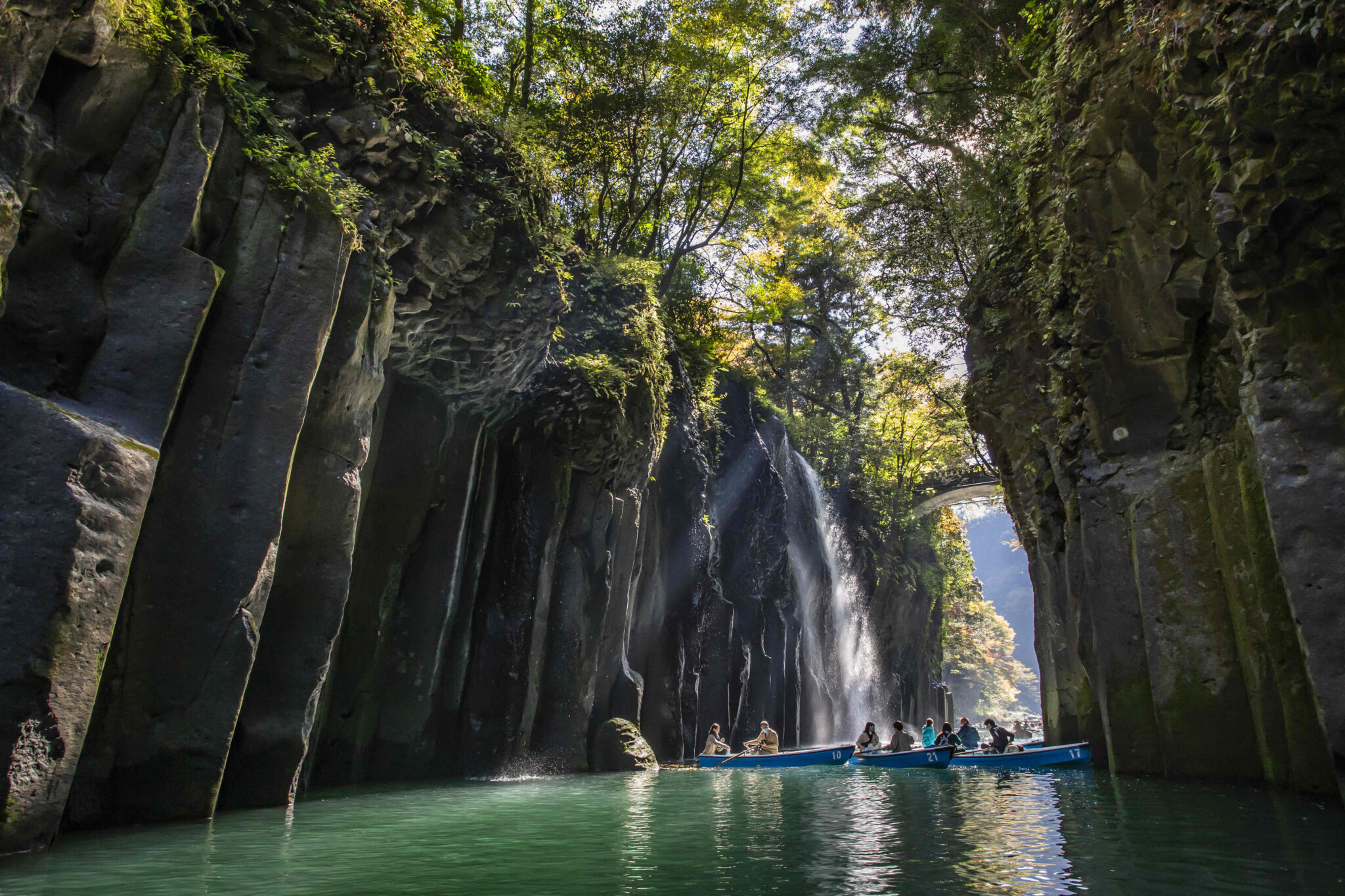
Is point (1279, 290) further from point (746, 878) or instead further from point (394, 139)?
point (394, 139)

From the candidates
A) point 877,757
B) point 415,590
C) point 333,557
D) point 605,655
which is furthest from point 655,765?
point 333,557

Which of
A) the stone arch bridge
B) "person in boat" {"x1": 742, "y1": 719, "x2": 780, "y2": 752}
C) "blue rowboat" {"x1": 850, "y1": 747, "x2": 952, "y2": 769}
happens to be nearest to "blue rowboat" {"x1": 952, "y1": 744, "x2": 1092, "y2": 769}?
"blue rowboat" {"x1": 850, "y1": 747, "x2": 952, "y2": 769}

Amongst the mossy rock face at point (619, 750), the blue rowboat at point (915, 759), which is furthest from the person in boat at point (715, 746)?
the blue rowboat at point (915, 759)

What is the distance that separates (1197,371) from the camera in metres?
9.77

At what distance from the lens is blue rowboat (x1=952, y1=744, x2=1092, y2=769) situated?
501 inches

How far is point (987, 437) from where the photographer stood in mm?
18047

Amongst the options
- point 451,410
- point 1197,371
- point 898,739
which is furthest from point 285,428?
point 898,739

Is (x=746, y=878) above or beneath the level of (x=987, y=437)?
beneath

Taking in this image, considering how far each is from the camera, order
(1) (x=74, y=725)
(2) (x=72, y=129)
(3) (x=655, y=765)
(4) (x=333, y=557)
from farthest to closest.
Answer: (3) (x=655, y=765), (4) (x=333, y=557), (2) (x=72, y=129), (1) (x=74, y=725)

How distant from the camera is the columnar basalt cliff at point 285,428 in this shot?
218 inches

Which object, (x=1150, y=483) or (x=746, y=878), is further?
(x=1150, y=483)

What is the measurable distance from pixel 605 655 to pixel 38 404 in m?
11.3

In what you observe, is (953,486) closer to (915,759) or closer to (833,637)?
(833,637)

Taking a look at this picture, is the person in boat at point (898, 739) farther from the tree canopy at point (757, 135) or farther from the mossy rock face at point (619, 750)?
the tree canopy at point (757, 135)
